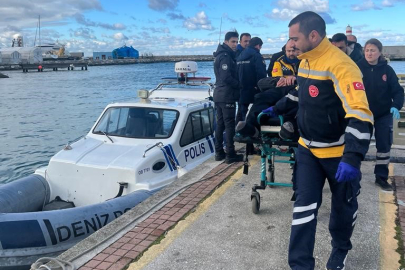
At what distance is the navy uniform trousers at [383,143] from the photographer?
16.7 feet

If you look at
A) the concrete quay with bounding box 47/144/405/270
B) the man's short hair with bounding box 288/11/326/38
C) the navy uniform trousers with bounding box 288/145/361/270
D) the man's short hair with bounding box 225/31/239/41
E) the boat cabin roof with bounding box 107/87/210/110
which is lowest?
the concrete quay with bounding box 47/144/405/270

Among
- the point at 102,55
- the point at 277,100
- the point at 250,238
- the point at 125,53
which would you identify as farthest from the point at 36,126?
the point at 125,53

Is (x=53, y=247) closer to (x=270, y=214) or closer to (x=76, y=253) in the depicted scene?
(x=76, y=253)

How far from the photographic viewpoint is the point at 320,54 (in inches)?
117

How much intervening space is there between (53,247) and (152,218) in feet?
3.98

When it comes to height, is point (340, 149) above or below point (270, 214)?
above

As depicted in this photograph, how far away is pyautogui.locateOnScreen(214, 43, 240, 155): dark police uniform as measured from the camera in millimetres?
6539

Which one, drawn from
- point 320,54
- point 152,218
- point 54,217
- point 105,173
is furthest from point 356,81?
point 105,173

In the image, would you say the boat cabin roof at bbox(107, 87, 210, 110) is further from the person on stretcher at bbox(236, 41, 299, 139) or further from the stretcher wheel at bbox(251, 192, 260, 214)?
the stretcher wheel at bbox(251, 192, 260, 214)

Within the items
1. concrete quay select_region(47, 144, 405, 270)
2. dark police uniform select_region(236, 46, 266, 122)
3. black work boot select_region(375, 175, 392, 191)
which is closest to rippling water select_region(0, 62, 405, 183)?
dark police uniform select_region(236, 46, 266, 122)

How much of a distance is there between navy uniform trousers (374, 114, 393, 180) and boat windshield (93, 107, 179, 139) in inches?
127

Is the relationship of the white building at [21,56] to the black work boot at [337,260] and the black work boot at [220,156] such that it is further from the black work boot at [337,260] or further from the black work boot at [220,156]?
the black work boot at [337,260]

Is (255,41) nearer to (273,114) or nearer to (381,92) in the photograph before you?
(381,92)

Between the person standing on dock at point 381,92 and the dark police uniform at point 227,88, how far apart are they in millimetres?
2152
